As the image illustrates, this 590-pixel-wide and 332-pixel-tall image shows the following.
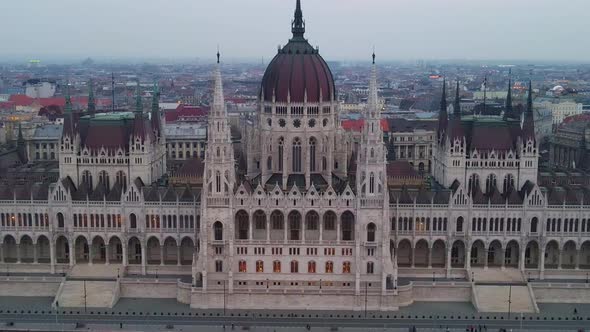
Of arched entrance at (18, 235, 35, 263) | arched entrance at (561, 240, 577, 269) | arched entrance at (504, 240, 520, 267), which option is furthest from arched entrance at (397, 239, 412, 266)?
arched entrance at (18, 235, 35, 263)

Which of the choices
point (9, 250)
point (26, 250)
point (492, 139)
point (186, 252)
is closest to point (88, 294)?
point (186, 252)

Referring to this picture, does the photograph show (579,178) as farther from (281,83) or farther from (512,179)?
(281,83)

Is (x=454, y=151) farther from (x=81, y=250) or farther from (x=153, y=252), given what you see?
(x=81, y=250)

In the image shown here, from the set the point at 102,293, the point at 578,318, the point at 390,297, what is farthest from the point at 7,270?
the point at 578,318

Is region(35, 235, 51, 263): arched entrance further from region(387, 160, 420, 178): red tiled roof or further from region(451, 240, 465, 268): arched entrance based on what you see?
region(451, 240, 465, 268): arched entrance

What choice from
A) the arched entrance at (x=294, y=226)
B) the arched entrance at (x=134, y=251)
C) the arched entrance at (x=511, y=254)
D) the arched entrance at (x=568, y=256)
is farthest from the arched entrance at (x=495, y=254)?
the arched entrance at (x=134, y=251)

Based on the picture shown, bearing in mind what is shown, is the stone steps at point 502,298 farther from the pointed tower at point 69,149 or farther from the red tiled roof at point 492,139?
the pointed tower at point 69,149
